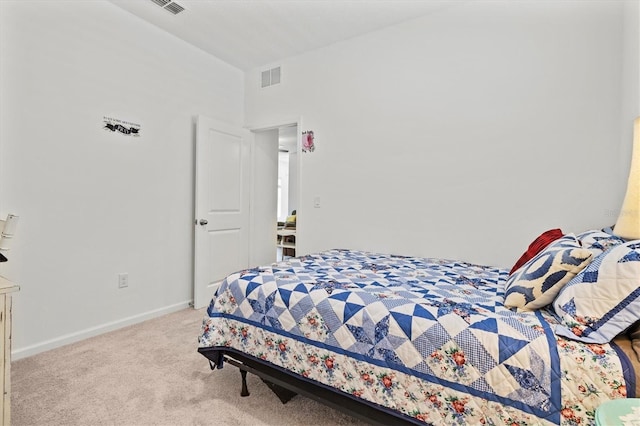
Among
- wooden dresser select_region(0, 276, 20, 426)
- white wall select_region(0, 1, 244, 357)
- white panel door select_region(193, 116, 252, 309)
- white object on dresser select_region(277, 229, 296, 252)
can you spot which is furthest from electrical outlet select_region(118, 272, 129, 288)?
white object on dresser select_region(277, 229, 296, 252)

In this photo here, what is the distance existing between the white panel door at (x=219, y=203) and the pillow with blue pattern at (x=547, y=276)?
293cm

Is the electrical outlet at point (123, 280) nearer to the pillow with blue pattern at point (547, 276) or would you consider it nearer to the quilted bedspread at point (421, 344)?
the quilted bedspread at point (421, 344)

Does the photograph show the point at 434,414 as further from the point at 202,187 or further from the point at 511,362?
the point at 202,187

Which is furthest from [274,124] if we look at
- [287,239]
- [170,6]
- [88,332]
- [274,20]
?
[287,239]

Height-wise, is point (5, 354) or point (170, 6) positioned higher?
point (170, 6)

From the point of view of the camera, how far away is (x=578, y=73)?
229 cm

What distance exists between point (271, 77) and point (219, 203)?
64.7 inches

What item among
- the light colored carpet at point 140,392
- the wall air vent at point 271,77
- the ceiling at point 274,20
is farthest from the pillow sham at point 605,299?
the wall air vent at point 271,77

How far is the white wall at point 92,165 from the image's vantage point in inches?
90.7

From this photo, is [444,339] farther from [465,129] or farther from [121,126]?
[121,126]

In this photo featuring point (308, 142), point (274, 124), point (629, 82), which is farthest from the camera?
point (274, 124)

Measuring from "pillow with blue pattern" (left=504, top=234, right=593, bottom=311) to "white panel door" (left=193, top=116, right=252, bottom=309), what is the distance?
2927 millimetres

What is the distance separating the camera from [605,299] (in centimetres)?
112

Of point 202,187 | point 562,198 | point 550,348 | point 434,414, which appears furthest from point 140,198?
point 562,198
